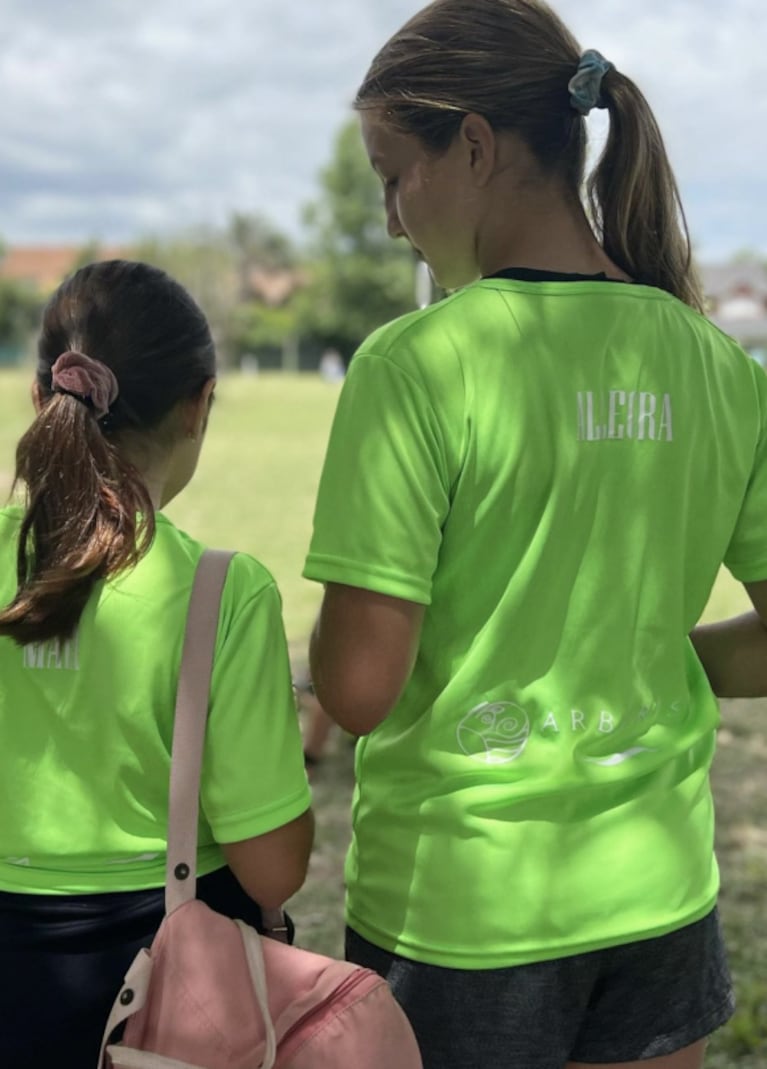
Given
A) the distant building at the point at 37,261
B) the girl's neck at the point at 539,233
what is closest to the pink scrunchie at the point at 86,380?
the girl's neck at the point at 539,233

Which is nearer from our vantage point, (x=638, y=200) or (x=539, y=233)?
(x=539, y=233)

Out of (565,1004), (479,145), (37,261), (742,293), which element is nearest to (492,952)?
(565,1004)

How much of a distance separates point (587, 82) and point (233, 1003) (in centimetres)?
116

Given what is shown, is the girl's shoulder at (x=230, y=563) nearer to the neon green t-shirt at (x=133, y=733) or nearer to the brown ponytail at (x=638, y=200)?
the neon green t-shirt at (x=133, y=733)

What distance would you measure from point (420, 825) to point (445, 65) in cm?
91

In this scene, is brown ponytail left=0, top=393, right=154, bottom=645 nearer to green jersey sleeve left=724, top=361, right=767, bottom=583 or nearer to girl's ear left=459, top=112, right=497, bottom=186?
girl's ear left=459, top=112, right=497, bottom=186

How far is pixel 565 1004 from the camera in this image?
4.82 feet

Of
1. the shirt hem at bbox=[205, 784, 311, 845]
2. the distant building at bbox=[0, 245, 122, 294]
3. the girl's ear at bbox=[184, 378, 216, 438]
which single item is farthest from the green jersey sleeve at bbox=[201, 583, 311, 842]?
the distant building at bbox=[0, 245, 122, 294]

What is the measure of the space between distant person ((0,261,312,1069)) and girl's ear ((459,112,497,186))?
549 millimetres

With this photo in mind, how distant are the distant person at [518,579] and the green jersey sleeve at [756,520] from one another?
66 millimetres

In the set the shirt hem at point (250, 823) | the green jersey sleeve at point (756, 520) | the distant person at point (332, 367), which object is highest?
the green jersey sleeve at point (756, 520)

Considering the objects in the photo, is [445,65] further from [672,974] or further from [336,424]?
[672,974]

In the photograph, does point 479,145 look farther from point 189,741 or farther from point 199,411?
point 189,741

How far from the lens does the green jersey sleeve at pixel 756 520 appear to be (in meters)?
1.62
